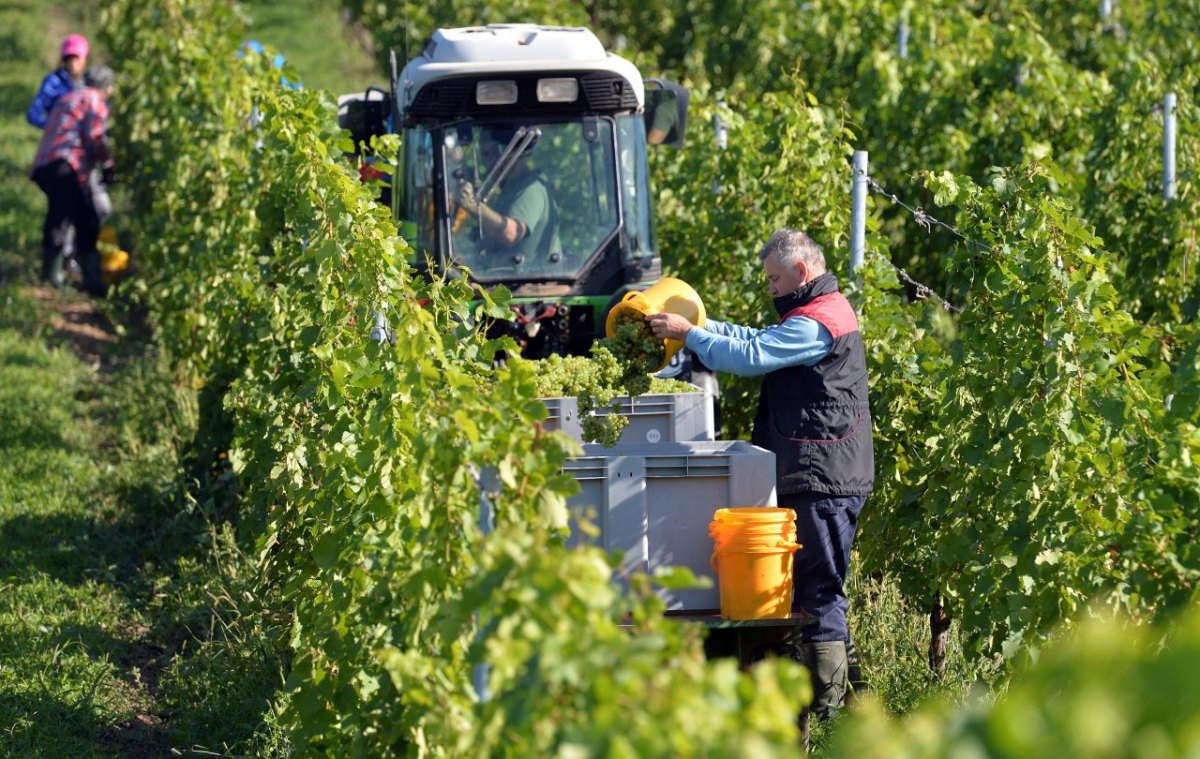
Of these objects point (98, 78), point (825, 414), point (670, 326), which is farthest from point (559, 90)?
point (98, 78)

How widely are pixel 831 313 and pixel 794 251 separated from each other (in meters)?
0.24

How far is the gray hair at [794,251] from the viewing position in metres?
4.91

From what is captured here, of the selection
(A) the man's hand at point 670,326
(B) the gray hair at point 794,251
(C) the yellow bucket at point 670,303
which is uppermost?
(B) the gray hair at point 794,251

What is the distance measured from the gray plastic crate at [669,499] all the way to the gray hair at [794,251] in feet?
2.15

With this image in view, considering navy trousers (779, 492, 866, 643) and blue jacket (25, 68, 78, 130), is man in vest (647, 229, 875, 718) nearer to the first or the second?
navy trousers (779, 492, 866, 643)

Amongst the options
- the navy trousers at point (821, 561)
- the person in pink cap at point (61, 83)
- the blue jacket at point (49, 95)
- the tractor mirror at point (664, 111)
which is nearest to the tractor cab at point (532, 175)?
the tractor mirror at point (664, 111)

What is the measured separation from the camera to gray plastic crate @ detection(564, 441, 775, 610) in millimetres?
4539

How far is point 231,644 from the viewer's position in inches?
Result: 219

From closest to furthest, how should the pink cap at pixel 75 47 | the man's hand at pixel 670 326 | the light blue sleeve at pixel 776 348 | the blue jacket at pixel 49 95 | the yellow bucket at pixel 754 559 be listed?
the yellow bucket at pixel 754 559
the light blue sleeve at pixel 776 348
the man's hand at pixel 670 326
the pink cap at pixel 75 47
the blue jacket at pixel 49 95

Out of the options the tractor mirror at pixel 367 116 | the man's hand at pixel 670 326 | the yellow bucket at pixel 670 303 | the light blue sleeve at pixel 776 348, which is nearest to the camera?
the light blue sleeve at pixel 776 348

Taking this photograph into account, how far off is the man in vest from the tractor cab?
176 centimetres

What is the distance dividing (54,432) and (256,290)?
6.49 feet

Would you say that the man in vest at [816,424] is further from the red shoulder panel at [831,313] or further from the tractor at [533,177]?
the tractor at [533,177]

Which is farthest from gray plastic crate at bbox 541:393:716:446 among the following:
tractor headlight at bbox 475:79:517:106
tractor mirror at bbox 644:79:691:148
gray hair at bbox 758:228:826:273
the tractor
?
tractor mirror at bbox 644:79:691:148
